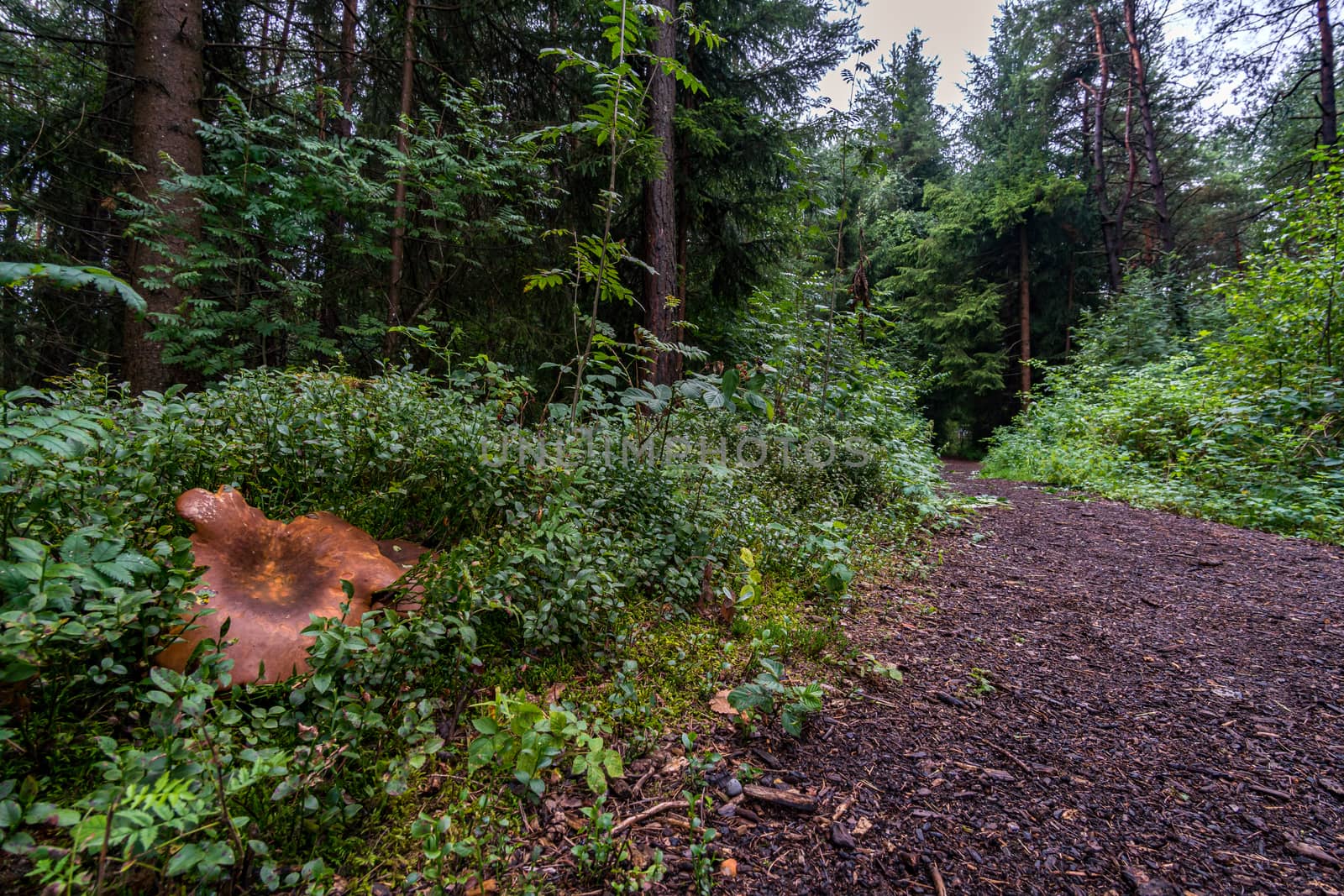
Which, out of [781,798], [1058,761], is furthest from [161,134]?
[1058,761]

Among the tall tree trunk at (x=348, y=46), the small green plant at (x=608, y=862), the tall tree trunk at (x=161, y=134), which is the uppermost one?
the tall tree trunk at (x=348, y=46)

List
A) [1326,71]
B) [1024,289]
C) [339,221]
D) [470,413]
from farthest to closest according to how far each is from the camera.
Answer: [1024,289], [1326,71], [339,221], [470,413]

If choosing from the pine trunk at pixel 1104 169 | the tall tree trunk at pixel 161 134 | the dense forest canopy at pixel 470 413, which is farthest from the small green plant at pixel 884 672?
the pine trunk at pixel 1104 169

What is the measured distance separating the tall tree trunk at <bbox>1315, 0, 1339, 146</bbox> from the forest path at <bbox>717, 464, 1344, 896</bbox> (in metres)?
11.8

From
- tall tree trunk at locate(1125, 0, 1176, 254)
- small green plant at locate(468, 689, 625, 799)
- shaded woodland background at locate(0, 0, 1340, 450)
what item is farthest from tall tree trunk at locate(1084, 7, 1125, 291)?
small green plant at locate(468, 689, 625, 799)

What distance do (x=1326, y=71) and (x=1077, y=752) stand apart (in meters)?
15.0

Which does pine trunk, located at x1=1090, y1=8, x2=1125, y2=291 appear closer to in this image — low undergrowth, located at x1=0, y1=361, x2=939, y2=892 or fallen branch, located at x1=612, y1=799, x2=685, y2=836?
low undergrowth, located at x1=0, y1=361, x2=939, y2=892

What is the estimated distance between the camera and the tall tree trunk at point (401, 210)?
5.38 m

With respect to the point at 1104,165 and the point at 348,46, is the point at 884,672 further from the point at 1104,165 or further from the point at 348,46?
the point at 1104,165

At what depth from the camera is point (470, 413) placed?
8.96ft

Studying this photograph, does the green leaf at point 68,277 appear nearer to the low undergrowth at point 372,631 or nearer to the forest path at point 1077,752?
the low undergrowth at point 372,631

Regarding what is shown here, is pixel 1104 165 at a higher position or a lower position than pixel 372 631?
higher

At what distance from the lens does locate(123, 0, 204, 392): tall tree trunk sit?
416 centimetres

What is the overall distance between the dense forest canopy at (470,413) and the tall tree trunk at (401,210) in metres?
0.06
